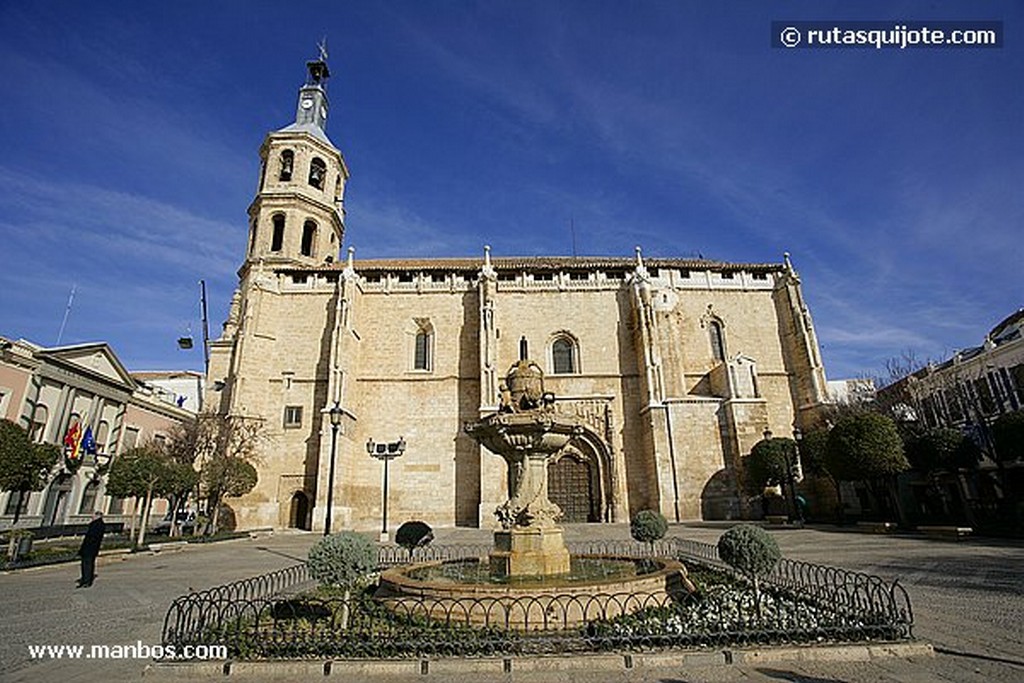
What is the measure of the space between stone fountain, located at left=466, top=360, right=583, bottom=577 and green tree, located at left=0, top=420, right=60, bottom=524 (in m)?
13.3

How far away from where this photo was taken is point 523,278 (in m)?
27.7

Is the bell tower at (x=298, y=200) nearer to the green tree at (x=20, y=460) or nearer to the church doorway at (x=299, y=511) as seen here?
the church doorway at (x=299, y=511)

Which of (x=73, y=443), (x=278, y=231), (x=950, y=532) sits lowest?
(x=950, y=532)

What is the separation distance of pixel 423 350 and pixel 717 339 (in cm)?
1642

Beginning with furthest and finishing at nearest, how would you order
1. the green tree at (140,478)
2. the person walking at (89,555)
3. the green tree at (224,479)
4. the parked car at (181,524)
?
the parked car at (181,524) < the green tree at (224,479) < the green tree at (140,478) < the person walking at (89,555)

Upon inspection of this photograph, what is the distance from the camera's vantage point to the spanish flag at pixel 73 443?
77.2 ft

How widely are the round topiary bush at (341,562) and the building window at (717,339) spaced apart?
24514 mm

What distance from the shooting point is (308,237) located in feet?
103

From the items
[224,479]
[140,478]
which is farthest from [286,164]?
[140,478]

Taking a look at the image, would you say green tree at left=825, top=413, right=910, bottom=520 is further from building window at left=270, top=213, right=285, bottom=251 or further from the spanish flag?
the spanish flag

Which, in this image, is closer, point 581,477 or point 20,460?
point 20,460

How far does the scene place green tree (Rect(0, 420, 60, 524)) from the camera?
12.8 meters

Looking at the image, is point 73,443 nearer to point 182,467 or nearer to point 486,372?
point 182,467

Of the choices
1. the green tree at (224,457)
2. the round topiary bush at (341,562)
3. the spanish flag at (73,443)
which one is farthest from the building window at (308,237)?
the round topiary bush at (341,562)
